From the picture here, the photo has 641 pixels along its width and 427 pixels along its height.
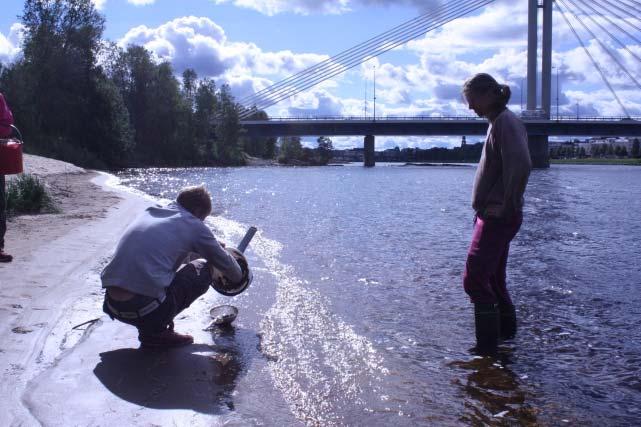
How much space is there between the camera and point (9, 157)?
6988 mm

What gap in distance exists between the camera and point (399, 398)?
3867 mm

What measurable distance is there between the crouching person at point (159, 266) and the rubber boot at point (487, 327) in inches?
72.7

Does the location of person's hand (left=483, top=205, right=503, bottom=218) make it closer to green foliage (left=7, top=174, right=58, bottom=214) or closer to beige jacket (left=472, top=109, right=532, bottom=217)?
beige jacket (left=472, top=109, right=532, bottom=217)

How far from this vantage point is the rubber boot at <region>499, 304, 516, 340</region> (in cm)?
512

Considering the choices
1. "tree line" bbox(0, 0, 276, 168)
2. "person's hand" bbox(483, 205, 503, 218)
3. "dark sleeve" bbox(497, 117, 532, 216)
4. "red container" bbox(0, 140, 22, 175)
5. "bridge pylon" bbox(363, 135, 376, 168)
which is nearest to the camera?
"dark sleeve" bbox(497, 117, 532, 216)

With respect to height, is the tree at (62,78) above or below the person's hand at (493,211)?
above

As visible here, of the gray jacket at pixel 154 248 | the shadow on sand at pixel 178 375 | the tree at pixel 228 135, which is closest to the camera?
the shadow on sand at pixel 178 375

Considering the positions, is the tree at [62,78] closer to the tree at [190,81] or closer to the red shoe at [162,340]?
the tree at [190,81]

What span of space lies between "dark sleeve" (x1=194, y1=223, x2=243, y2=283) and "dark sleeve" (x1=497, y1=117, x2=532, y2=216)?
198 cm

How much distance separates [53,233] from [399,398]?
7.02 metres

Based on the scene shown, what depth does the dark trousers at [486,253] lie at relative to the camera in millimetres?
4570

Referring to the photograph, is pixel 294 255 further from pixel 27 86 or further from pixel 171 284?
pixel 27 86

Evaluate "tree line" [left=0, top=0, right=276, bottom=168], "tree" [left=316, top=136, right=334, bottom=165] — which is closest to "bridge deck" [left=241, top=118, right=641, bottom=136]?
"tree line" [left=0, top=0, right=276, bottom=168]

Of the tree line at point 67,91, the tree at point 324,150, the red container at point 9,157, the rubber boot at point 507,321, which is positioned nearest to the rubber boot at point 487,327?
the rubber boot at point 507,321
